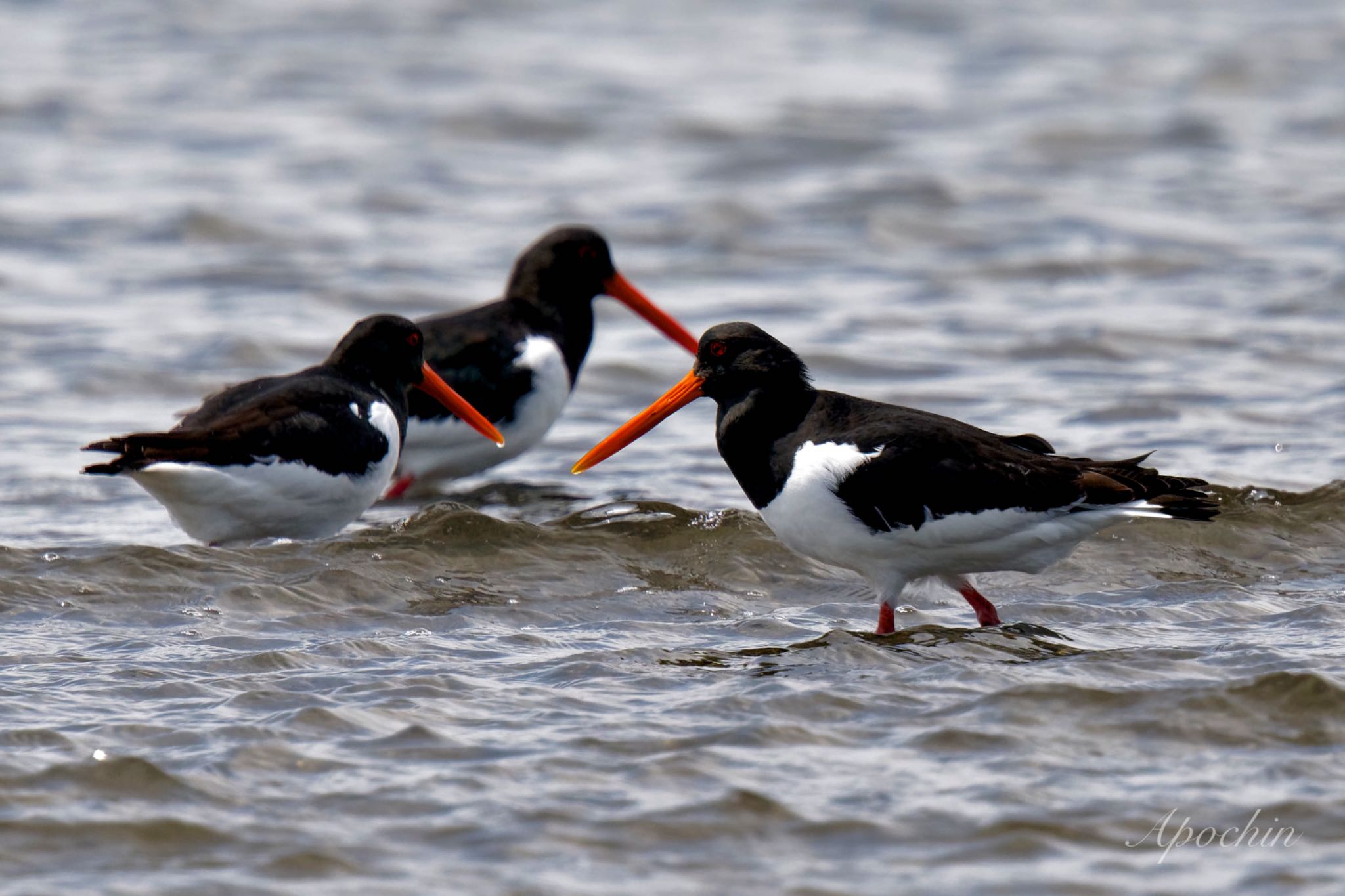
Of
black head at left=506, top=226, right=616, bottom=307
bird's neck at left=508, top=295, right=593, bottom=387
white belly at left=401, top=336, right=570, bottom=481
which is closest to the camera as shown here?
white belly at left=401, top=336, right=570, bottom=481

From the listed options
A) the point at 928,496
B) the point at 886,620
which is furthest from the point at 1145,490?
the point at 886,620

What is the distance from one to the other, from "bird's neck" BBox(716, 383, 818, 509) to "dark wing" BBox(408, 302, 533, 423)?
2.02 m

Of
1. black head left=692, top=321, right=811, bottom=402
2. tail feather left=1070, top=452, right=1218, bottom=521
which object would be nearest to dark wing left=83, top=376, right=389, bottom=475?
black head left=692, top=321, right=811, bottom=402

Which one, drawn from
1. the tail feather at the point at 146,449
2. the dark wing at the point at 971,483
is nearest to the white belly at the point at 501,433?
the tail feather at the point at 146,449

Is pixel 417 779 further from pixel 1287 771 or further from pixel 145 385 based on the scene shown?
pixel 145 385

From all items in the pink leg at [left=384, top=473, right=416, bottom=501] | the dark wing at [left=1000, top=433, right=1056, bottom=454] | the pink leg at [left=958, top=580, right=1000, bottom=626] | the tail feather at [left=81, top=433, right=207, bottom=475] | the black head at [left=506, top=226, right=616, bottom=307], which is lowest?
the pink leg at [left=958, top=580, right=1000, bottom=626]

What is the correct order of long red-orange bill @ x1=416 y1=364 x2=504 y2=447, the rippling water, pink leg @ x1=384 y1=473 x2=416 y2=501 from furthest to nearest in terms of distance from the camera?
pink leg @ x1=384 y1=473 x2=416 y2=501 < long red-orange bill @ x1=416 y1=364 x2=504 y2=447 < the rippling water

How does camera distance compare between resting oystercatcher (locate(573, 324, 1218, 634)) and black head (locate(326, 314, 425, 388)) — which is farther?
black head (locate(326, 314, 425, 388))

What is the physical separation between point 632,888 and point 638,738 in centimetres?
82

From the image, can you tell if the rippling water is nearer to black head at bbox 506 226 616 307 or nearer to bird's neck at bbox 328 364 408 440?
bird's neck at bbox 328 364 408 440

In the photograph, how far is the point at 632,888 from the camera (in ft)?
12.9

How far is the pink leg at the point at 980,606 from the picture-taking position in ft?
19.0

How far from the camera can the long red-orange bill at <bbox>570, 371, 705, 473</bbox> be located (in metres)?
6.27

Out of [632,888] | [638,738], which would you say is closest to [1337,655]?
[638,738]
